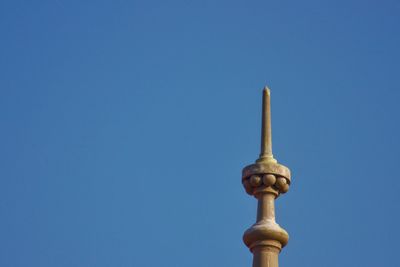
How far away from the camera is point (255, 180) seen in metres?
16.2

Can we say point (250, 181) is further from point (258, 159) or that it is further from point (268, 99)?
point (268, 99)

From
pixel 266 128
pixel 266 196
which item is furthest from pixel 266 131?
pixel 266 196

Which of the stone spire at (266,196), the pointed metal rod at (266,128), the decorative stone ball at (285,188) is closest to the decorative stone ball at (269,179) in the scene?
the stone spire at (266,196)

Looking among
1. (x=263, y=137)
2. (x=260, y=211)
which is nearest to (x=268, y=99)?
(x=263, y=137)

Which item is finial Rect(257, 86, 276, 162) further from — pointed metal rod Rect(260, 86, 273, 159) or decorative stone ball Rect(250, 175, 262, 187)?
decorative stone ball Rect(250, 175, 262, 187)

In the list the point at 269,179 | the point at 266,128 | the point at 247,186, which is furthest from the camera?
the point at 266,128

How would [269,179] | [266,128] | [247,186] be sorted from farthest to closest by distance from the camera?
[266,128], [247,186], [269,179]

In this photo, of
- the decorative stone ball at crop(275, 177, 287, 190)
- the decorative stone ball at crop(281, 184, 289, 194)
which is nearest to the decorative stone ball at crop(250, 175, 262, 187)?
the decorative stone ball at crop(275, 177, 287, 190)

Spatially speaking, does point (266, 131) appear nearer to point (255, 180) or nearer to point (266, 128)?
point (266, 128)

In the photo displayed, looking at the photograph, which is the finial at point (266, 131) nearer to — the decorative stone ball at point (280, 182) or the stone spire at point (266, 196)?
the stone spire at point (266, 196)

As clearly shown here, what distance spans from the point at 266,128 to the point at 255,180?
1026mm

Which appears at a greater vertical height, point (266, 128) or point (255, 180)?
point (266, 128)

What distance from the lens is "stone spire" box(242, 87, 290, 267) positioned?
619 inches

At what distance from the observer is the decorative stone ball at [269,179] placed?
16172 mm
